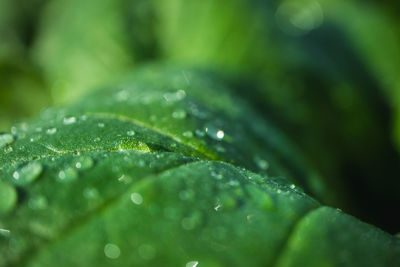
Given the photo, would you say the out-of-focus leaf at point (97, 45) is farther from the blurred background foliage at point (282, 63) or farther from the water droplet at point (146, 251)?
the water droplet at point (146, 251)

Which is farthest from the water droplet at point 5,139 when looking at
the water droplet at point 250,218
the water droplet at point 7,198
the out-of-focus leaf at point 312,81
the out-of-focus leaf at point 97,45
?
the out-of-focus leaf at point 97,45

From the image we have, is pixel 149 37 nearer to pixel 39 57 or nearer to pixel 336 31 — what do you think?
pixel 39 57

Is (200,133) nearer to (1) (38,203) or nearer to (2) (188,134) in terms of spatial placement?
(2) (188,134)

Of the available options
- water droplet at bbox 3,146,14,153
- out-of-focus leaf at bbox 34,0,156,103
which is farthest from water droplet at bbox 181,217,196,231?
out-of-focus leaf at bbox 34,0,156,103

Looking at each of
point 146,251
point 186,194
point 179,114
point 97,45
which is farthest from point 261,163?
point 97,45

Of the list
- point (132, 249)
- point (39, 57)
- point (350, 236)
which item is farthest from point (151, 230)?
point (39, 57)

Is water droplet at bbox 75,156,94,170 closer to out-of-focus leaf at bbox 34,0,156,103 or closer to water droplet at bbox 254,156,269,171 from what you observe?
water droplet at bbox 254,156,269,171
